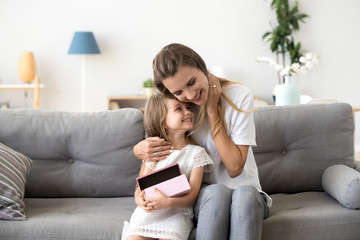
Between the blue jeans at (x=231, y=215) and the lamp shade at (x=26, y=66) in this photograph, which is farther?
the lamp shade at (x=26, y=66)

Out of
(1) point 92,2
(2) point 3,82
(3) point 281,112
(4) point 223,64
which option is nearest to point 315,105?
(3) point 281,112

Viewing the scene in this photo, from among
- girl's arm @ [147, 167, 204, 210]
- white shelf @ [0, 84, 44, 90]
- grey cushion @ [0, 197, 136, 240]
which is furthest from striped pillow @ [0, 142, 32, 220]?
white shelf @ [0, 84, 44, 90]

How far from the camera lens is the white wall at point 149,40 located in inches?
208

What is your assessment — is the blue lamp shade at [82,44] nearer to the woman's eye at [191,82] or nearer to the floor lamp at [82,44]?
the floor lamp at [82,44]

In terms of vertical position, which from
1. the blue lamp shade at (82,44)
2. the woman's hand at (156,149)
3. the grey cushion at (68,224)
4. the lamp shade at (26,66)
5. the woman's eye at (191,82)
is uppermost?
the blue lamp shade at (82,44)

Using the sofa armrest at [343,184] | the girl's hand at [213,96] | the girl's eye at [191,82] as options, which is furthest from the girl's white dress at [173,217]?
the sofa armrest at [343,184]

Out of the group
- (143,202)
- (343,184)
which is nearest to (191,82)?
(143,202)

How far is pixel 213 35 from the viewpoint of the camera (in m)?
5.47

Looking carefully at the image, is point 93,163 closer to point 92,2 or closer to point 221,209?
point 221,209

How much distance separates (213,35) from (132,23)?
3.03ft

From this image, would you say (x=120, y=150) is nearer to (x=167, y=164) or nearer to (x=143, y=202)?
(x=167, y=164)

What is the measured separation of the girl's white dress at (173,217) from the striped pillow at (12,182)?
467 mm

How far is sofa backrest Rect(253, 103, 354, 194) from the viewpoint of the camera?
234 centimetres

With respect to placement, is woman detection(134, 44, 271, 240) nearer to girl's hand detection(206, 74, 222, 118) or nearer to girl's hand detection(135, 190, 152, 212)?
girl's hand detection(206, 74, 222, 118)
